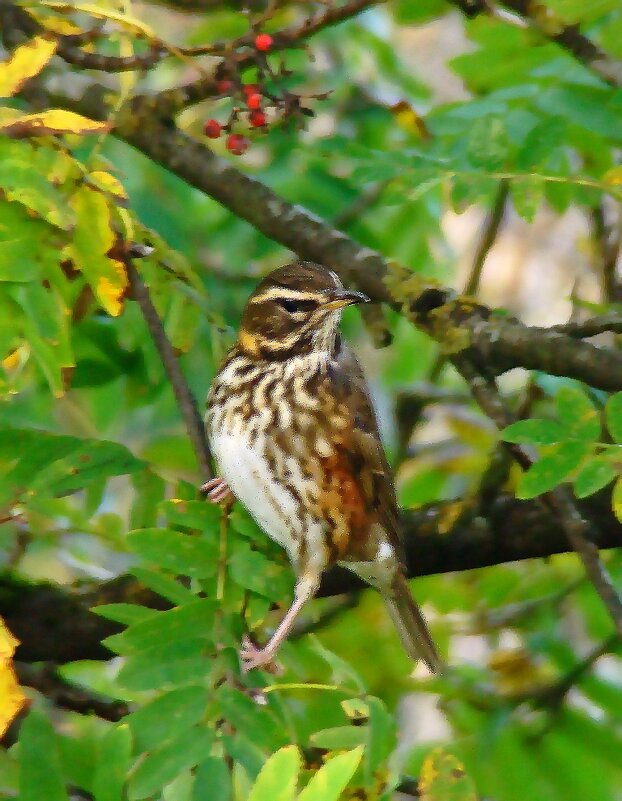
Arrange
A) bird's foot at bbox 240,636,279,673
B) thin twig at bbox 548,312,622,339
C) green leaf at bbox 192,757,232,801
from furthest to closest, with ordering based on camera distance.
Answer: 1. thin twig at bbox 548,312,622,339
2. bird's foot at bbox 240,636,279,673
3. green leaf at bbox 192,757,232,801

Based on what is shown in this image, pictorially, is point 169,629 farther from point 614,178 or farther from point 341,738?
point 614,178

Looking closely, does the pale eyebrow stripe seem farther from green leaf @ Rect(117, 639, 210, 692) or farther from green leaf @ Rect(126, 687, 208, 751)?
green leaf @ Rect(126, 687, 208, 751)

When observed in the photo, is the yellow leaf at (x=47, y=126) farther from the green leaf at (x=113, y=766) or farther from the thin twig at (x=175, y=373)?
the green leaf at (x=113, y=766)

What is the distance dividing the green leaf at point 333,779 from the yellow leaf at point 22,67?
1.44 m

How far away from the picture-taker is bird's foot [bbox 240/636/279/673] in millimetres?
3048

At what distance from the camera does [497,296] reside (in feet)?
32.8

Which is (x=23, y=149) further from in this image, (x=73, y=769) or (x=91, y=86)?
(x=91, y=86)

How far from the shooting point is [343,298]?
3.79m

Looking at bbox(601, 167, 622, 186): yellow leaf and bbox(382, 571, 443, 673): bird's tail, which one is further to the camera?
bbox(382, 571, 443, 673): bird's tail

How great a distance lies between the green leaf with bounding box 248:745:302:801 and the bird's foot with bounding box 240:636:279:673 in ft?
2.53

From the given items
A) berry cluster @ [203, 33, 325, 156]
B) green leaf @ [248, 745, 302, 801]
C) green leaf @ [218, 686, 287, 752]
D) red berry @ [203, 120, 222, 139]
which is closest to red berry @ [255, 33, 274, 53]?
berry cluster @ [203, 33, 325, 156]

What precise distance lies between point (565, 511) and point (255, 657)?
0.86m

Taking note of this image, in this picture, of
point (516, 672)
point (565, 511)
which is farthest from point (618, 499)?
point (516, 672)

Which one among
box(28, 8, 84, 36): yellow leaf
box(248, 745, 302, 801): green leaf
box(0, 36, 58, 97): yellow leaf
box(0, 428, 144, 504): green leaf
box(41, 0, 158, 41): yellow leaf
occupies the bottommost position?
box(0, 428, 144, 504): green leaf
